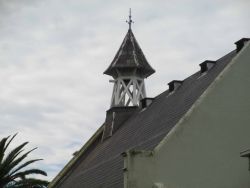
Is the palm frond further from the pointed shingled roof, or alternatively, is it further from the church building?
the pointed shingled roof

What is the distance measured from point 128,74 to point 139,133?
11.7 m

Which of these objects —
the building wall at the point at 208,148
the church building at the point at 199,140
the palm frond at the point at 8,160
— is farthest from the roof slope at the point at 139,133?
the palm frond at the point at 8,160

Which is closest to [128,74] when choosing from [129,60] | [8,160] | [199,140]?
[129,60]

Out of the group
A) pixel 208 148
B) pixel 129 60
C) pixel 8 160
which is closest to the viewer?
pixel 208 148

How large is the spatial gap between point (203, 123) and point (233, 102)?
5.38 feet

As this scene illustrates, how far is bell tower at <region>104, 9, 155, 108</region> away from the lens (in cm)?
3828

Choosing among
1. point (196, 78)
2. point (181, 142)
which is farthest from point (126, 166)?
point (196, 78)

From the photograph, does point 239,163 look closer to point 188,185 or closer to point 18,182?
point 188,185

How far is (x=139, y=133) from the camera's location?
90.1 feet

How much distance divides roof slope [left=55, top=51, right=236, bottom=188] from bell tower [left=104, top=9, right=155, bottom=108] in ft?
13.4

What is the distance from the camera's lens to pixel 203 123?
2091 cm

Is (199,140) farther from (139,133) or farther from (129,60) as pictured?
(129,60)

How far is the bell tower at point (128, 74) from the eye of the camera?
3828cm

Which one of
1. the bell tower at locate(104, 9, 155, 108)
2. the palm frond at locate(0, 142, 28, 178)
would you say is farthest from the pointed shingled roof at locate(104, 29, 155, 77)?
the palm frond at locate(0, 142, 28, 178)
